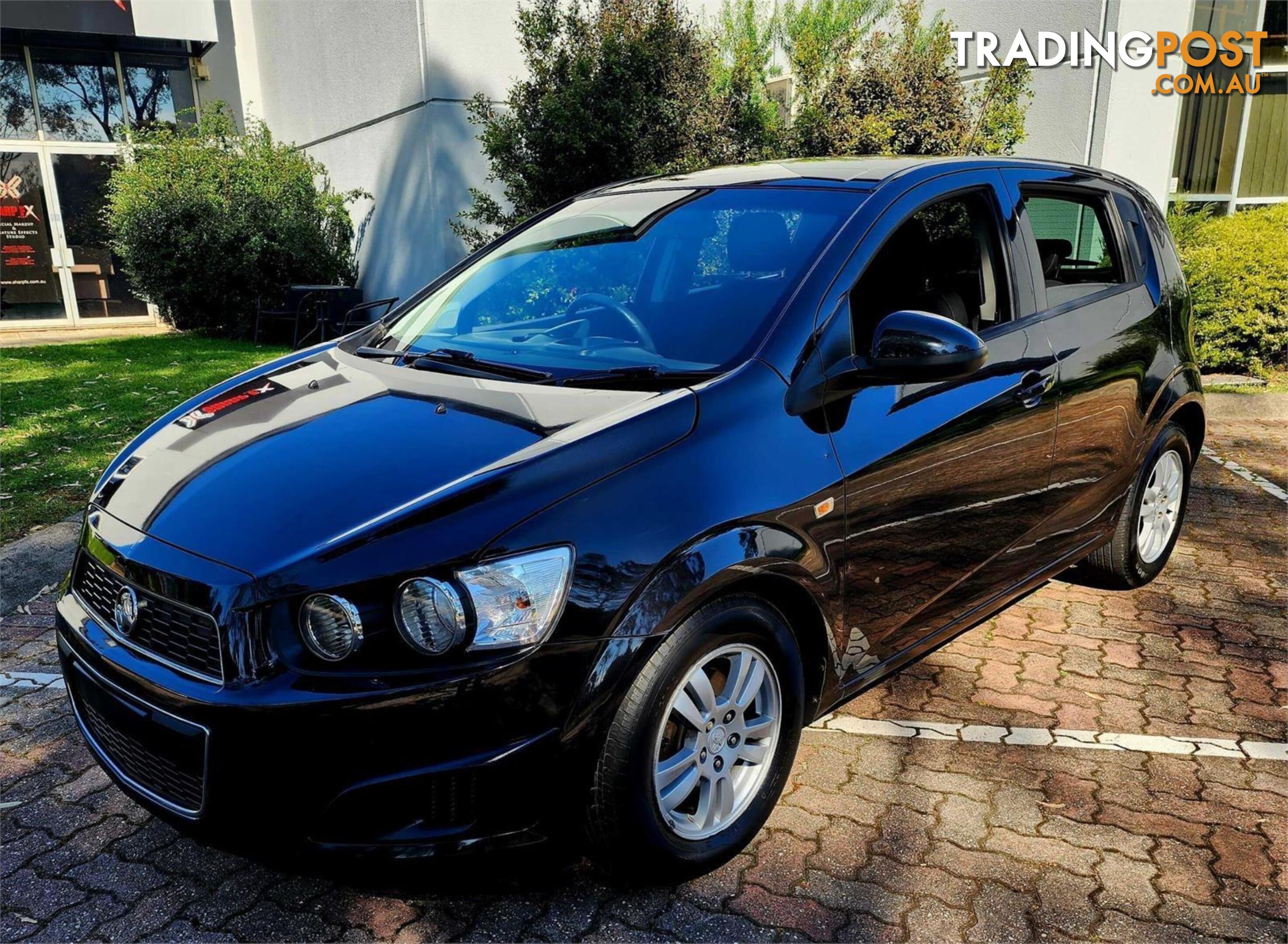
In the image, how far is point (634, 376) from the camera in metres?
2.79

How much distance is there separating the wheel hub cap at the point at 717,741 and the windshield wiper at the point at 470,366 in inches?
38.6

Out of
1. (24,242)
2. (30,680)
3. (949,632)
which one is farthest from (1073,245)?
(24,242)

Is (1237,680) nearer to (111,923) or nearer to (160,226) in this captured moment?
(111,923)

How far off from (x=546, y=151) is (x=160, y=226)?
667cm

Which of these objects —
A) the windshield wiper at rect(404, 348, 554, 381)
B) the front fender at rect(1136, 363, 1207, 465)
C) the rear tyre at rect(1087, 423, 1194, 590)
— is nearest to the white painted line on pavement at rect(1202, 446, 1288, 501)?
the rear tyre at rect(1087, 423, 1194, 590)

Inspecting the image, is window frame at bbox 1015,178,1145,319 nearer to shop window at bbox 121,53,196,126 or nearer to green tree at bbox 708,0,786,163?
green tree at bbox 708,0,786,163

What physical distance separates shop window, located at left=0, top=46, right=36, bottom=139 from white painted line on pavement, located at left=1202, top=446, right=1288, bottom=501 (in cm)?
1641

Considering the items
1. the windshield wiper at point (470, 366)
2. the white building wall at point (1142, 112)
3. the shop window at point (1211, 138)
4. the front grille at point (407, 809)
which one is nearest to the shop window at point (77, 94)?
the white building wall at point (1142, 112)

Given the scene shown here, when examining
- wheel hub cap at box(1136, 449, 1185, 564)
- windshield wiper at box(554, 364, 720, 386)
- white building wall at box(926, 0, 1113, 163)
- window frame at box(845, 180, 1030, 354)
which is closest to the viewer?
windshield wiper at box(554, 364, 720, 386)

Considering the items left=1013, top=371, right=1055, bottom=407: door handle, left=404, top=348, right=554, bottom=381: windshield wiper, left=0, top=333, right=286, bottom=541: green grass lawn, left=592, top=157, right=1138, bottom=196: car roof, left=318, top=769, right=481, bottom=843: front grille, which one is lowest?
left=0, top=333, right=286, bottom=541: green grass lawn

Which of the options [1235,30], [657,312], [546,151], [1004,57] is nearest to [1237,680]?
[657,312]

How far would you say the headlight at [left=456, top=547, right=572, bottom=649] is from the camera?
2129 millimetres

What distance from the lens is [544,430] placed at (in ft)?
8.13

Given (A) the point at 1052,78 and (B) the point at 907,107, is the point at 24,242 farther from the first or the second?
(A) the point at 1052,78
